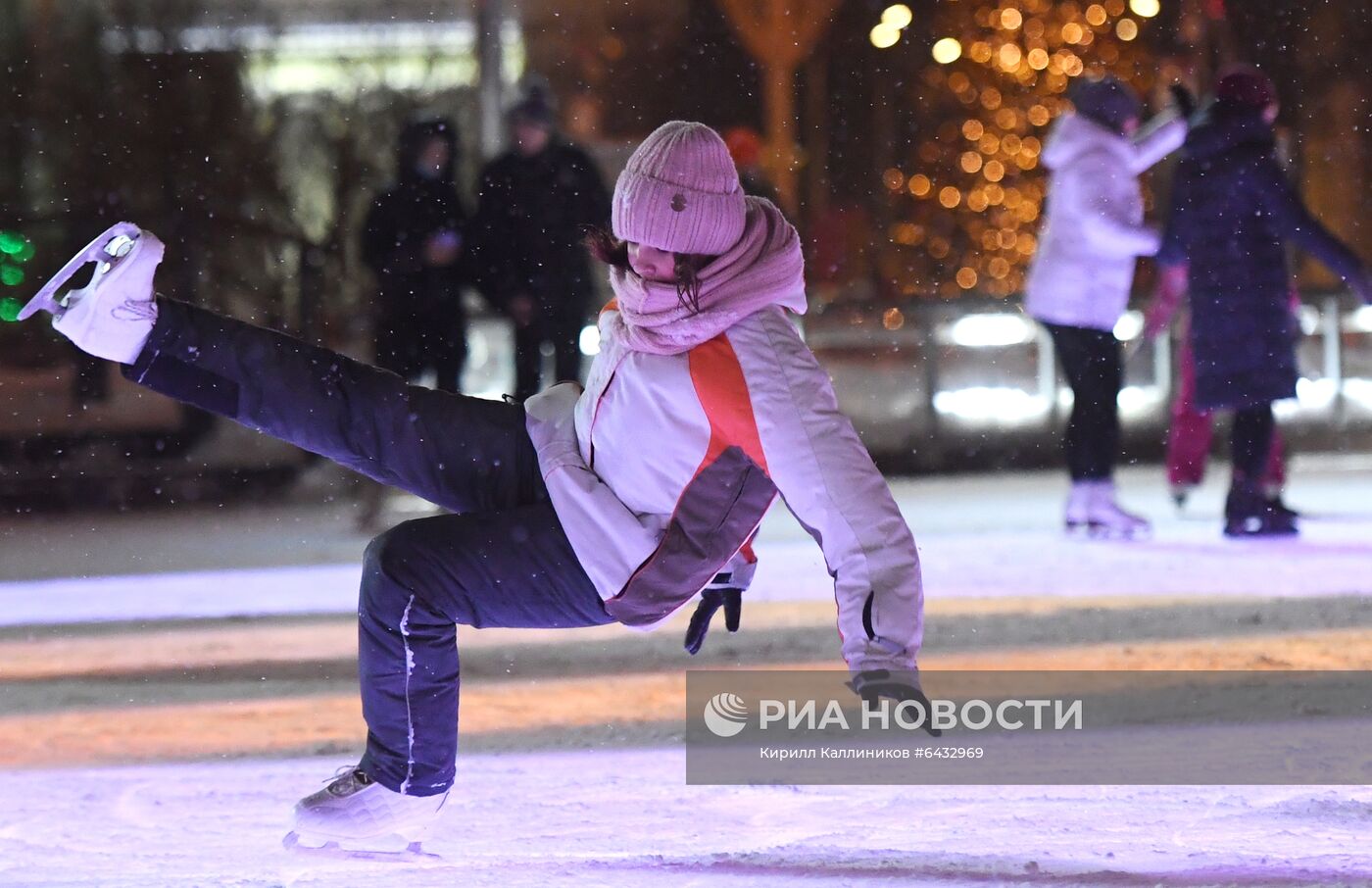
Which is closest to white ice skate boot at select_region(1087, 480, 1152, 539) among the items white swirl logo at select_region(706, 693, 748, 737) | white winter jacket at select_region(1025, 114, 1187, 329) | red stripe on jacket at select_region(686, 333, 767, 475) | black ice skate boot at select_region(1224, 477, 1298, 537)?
black ice skate boot at select_region(1224, 477, 1298, 537)

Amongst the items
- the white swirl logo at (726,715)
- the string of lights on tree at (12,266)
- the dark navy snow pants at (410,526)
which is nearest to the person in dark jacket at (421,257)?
the string of lights on tree at (12,266)

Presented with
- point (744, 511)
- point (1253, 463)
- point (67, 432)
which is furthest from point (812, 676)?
point (67, 432)

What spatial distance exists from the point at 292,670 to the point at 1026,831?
1.71 metres

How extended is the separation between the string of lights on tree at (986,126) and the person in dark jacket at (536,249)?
922 millimetres

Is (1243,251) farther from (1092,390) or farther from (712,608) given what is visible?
(712,608)

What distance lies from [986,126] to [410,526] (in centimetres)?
313

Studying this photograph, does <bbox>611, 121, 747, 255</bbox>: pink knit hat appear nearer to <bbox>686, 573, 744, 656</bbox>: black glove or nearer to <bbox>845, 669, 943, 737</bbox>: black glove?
<bbox>686, 573, 744, 656</bbox>: black glove

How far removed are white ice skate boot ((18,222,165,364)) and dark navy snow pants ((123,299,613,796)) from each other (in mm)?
29

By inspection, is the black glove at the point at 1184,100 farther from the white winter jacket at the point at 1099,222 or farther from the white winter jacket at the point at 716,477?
the white winter jacket at the point at 716,477

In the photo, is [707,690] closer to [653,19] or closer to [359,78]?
[653,19]

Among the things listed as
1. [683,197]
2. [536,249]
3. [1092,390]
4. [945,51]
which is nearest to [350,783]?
[683,197]

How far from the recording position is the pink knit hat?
5.68 ft

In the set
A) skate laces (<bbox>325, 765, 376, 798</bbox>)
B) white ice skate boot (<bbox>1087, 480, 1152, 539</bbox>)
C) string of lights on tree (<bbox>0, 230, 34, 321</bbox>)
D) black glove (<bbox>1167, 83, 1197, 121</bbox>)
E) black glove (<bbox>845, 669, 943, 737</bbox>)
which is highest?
black glove (<bbox>1167, 83, 1197, 121</bbox>)

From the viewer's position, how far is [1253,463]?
3904mm
